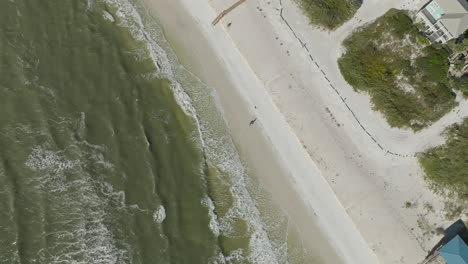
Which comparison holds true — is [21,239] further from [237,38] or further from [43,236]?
[237,38]

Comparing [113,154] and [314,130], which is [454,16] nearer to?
[314,130]

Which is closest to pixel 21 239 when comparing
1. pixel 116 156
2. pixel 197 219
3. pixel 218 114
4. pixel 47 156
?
pixel 47 156

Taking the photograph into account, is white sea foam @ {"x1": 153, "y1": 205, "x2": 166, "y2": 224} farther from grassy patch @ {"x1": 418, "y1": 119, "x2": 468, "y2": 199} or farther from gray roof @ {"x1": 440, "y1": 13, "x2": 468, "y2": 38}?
gray roof @ {"x1": 440, "y1": 13, "x2": 468, "y2": 38}

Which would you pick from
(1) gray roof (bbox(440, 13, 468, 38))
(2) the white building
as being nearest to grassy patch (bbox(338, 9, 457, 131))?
(2) the white building

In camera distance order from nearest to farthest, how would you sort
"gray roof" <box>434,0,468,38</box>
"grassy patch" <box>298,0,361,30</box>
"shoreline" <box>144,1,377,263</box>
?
"gray roof" <box>434,0,468,38</box>, "shoreline" <box>144,1,377,263</box>, "grassy patch" <box>298,0,361,30</box>

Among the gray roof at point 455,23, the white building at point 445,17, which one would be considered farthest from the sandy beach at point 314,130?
the gray roof at point 455,23

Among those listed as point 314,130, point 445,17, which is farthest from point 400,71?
point 314,130
